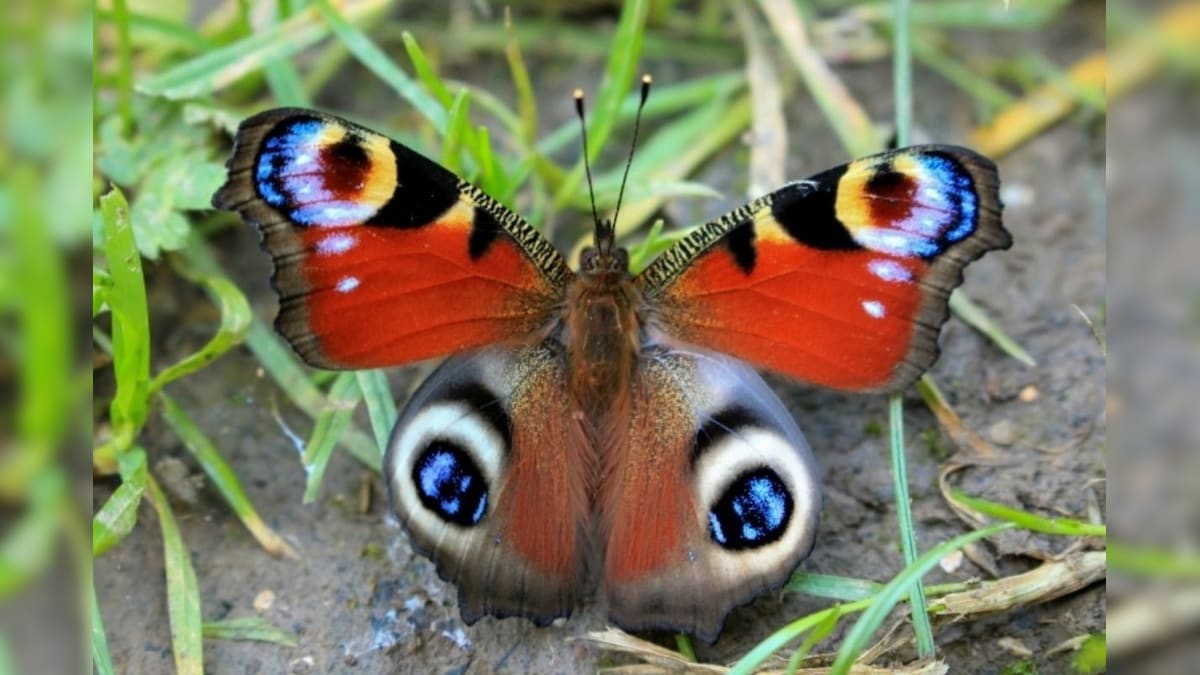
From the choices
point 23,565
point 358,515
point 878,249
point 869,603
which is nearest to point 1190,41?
point 878,249

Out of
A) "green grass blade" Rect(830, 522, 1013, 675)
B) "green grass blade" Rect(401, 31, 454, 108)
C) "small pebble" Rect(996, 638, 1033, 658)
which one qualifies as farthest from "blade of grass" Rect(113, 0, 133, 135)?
"small pebble" Rect(996, 638, 1033, 658)

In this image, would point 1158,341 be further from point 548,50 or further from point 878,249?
point 548,50

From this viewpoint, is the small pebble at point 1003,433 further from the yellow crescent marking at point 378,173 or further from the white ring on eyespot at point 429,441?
the yellow crescent marking at point 378,173

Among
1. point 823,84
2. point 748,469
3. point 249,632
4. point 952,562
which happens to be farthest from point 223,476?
point 823,84

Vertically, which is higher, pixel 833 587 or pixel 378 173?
pixel 378 173

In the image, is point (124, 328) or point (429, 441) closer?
point (429, 441)

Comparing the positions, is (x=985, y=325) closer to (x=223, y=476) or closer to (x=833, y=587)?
(x=833, y=587)

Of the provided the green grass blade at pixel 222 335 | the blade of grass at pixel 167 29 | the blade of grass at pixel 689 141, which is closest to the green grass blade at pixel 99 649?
the green grass blade at pixel 222 335
